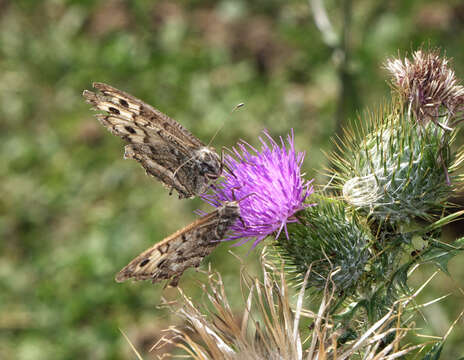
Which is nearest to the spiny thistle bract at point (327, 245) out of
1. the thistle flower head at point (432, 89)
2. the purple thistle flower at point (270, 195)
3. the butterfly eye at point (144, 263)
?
the purple thistle flower at point (270, 195)

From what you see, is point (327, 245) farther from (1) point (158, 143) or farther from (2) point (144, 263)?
(1) point (158, 143)

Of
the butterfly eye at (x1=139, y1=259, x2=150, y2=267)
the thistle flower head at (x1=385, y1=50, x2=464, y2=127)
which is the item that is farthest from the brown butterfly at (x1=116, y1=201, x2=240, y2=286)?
the thistle flower head at (x1=385, y1=50, x2=464, y2=127)

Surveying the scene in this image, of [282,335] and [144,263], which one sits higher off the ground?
[144,263]

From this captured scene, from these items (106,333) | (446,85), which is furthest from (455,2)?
(106,333)

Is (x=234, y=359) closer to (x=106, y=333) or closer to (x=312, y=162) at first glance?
(x=106, y=333)

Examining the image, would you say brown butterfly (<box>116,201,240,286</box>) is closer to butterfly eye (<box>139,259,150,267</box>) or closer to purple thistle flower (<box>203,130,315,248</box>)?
butterfly eye (<box>139,259,150,267</box>)

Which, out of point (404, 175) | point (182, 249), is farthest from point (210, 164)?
point (404, 175)

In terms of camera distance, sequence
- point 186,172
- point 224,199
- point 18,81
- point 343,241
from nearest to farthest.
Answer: point 343,241, point 224,199, point 186,172, point 18,81
